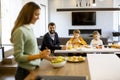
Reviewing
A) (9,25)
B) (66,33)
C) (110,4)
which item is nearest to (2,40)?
(9,25)

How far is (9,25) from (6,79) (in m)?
2.06

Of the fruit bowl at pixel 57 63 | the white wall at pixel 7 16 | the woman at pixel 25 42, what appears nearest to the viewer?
the woman at pixel 25 42

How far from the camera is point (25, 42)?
6.59ft

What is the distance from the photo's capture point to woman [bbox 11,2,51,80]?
1.95m

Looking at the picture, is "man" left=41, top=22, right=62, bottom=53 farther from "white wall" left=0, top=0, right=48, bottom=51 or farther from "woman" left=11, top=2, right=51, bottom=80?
"woman" left=11, top=2, right=51, bottom=80

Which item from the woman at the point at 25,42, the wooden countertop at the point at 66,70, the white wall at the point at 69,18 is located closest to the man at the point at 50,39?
the wooden countertop at the point at 66,70

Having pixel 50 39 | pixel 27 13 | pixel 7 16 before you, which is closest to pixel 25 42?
pixel 27 13

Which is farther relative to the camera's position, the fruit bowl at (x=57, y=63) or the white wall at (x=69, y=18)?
the white wall at (x=69, y=18)

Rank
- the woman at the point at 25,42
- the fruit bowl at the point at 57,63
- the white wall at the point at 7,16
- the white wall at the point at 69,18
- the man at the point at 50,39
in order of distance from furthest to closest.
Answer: the white wall at the point at 69,18
the white wall at the point at 7,16
the man at the point at 50,39
the fruit bowl at the point at 57,63
the woman at the point at 25,42

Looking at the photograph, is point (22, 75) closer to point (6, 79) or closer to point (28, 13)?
point (28, 13)

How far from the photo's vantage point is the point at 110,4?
11477 mm

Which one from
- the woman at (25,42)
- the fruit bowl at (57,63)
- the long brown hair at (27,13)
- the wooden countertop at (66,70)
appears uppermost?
the long brown hair at (27,13)

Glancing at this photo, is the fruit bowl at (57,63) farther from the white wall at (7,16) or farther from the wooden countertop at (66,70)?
the white wall at (7,16)

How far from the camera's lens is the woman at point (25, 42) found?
1947 mm
